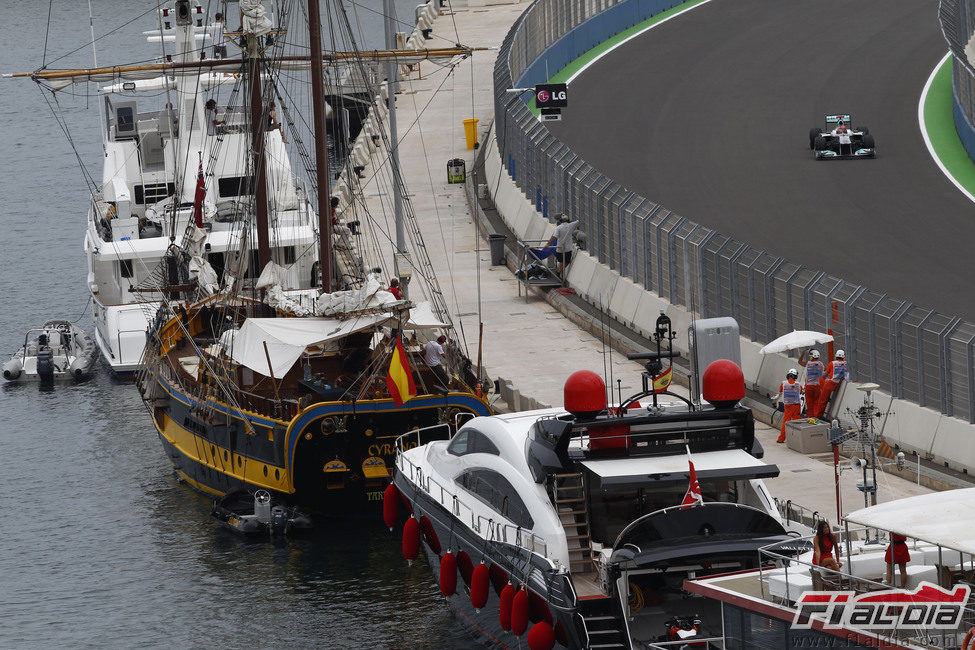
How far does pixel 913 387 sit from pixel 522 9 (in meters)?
58.5

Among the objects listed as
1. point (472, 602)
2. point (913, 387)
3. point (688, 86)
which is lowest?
point (472, 602)

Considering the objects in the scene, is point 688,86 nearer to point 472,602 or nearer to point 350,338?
point 350,338

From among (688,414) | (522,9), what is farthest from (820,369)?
(522,9)

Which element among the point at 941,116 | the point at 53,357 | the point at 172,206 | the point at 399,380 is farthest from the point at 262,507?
the point at 941,116

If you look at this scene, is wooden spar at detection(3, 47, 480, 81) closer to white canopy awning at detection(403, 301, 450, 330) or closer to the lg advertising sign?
white canopy awning at detection(403, 301, 450, 330)

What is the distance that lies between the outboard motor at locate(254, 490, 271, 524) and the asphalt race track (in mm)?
14734

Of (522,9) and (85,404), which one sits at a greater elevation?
(522,9)

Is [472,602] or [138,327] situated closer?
[472,602]

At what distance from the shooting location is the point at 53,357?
48688 mm

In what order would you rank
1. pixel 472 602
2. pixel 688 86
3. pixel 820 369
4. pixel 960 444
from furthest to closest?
pixel 688 86 < pixel 820 369 < pixel 960 444 < pixel 472 602

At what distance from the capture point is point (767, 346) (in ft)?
110

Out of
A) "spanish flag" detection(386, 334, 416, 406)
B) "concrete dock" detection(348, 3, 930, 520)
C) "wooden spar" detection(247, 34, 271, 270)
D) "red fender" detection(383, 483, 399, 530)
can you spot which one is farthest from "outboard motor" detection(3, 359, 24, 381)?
"red fender" detection(383, 483, 399, 530)

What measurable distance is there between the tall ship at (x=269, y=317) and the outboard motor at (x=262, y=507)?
0.60 meters

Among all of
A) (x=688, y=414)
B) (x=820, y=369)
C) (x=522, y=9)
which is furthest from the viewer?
(x=522, y=9)
